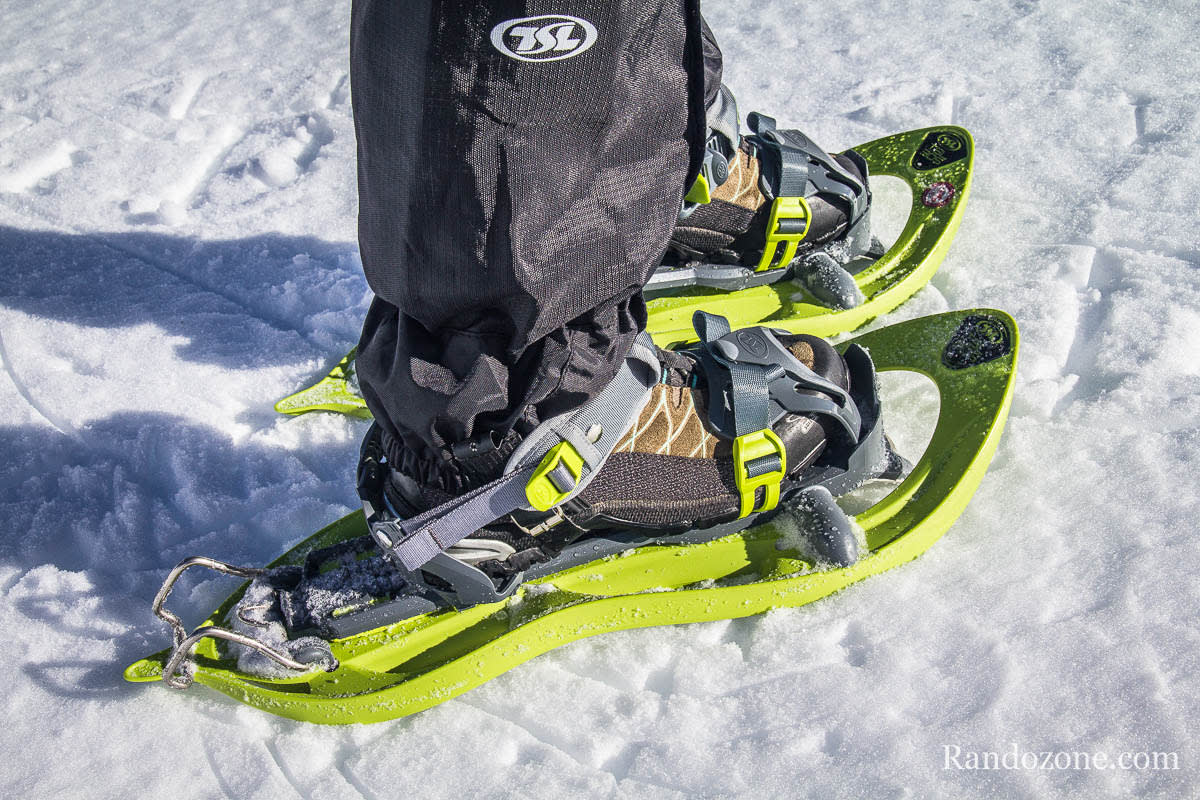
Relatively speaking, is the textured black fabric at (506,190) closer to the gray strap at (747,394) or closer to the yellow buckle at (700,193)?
the gray strap at (747,394)

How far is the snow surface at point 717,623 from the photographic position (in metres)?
1.48

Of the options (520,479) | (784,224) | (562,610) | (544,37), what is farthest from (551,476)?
(784,224)

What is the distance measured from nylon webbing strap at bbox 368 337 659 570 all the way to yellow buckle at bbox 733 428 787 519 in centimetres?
22

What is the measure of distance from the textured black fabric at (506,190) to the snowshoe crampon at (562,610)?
47 centimetres

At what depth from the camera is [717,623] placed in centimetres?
169

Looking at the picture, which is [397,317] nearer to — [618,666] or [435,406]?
[435,406]

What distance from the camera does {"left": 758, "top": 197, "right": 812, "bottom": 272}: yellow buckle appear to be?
7.90 feet

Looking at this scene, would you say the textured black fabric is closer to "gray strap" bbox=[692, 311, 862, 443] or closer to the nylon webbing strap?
the nylon webbing strap

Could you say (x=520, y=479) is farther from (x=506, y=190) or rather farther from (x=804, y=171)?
(x=804, y=171)

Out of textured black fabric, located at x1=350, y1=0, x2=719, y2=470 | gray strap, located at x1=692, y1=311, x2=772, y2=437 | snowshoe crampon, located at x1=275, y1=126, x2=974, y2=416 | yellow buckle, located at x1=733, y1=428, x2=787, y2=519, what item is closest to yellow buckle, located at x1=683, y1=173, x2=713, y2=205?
snowshoe crampon, located at x1=275, y1=126, x2=974, y2=416

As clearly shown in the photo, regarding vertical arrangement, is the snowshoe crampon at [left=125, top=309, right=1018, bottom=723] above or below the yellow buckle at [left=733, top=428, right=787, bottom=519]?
below

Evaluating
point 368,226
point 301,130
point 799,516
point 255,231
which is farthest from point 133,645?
point 301,130

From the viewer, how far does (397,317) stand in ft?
4.58

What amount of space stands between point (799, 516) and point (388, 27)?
1140 millimetres
